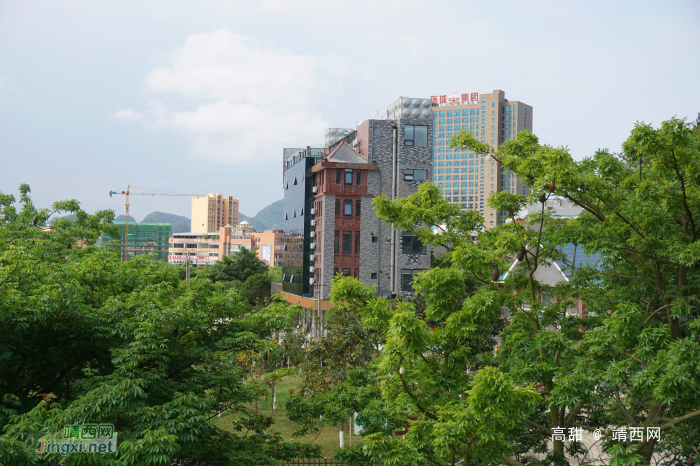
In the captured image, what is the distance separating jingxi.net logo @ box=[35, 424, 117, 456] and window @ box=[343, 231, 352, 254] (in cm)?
2828

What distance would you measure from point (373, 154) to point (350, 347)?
19.1 m

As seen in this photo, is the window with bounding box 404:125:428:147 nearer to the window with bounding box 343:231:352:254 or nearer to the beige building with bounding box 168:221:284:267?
the window with bounding box 343:231:352:254

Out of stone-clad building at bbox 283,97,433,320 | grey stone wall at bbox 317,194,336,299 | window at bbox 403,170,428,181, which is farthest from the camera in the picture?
window at bbox 403,170,428,181

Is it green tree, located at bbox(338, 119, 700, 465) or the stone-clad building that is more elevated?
the stone-clad building

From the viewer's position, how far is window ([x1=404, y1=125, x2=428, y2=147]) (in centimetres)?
3603

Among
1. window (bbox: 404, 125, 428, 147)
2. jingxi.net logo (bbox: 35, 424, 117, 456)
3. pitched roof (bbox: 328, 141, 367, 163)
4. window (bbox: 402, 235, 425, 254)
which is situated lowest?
jingxi.net logo (bbox: 35, 424, 117, 456)

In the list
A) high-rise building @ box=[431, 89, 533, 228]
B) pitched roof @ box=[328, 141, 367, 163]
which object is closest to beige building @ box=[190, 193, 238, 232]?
high-rise building @ box=[431, 89, 533, 228]

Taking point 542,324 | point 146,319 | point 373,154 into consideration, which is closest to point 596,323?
point 542,324

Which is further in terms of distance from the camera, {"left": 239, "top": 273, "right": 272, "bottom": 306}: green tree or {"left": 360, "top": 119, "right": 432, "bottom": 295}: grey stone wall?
{"left": 239, "top": 273, "right": 272, "bottom": 306}: green tree

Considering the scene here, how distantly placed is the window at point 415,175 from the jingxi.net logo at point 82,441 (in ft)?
97.3

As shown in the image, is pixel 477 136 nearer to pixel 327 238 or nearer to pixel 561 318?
pixel 327 238

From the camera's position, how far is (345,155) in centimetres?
3591

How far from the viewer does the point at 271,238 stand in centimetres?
Result: 12506

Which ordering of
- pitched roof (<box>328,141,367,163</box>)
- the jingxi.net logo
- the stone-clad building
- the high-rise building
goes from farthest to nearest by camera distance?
the high-rise building → pitched roof (<box>328,141,367,163</box>) → the stone-clad building → the jingxi.net logo
